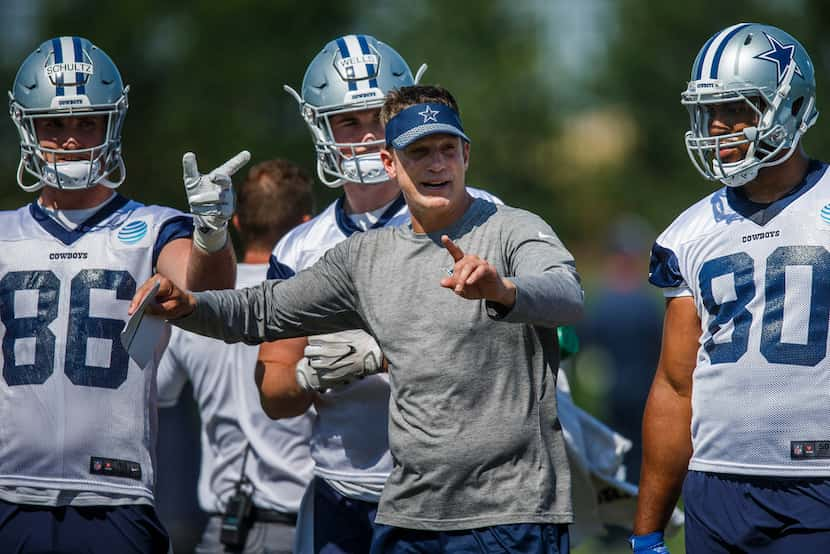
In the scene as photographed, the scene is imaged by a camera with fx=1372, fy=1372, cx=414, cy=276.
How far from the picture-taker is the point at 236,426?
17.7ft

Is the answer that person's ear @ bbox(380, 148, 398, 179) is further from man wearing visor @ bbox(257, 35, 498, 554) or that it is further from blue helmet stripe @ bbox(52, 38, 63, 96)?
blue helmet stripe @ bbox(52, 38, 63, 96)

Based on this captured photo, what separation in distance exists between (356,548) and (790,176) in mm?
1786

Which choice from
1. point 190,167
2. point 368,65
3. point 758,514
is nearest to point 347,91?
point 368,65

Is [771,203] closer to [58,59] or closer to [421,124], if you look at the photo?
[421,124]

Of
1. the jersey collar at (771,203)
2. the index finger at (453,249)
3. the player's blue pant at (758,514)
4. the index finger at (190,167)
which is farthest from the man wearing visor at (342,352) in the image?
the player's blue pant at (758,514)

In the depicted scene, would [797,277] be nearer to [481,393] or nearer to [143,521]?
[481,393]

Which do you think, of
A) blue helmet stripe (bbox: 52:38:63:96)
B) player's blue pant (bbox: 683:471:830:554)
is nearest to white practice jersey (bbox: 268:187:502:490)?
blue helmet stripe (bbox: 52:38:63:96)

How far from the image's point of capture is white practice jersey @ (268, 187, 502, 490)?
14.4 ft

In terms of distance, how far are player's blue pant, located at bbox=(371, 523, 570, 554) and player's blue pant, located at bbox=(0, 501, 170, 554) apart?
0.87m

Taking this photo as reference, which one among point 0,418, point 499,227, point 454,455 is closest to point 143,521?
point 0,418

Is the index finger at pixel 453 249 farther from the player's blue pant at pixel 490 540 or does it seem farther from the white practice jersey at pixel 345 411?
the white practice jersey at pixel 345 411

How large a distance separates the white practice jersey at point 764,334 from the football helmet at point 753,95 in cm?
13

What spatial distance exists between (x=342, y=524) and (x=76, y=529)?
33.8 inches

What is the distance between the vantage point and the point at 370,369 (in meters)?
4.21
